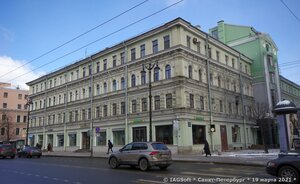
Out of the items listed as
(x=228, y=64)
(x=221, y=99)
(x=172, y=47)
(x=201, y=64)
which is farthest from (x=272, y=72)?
(x=172, y=47)

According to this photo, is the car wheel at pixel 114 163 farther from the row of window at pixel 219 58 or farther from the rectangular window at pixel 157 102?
the row of window at pixel 219 58

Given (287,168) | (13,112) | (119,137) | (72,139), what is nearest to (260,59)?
(119,137)


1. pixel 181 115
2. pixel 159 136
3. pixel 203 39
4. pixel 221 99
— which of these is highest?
pixel 203 39

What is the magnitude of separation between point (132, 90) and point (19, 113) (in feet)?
203

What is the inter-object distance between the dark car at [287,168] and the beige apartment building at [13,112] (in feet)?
266

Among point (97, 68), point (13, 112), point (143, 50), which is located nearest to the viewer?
point (143, 50)

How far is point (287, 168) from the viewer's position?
10086mm

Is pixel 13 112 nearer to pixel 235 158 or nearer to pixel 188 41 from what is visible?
pixel 188 41

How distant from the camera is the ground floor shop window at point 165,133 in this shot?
3091cm

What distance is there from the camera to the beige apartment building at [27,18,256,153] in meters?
31.3

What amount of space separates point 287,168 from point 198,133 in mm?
22394

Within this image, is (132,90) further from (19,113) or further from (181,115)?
(19,113)

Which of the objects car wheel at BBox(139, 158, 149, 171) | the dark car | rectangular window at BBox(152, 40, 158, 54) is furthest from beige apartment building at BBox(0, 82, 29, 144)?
the dark car

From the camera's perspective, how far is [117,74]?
127 ft
